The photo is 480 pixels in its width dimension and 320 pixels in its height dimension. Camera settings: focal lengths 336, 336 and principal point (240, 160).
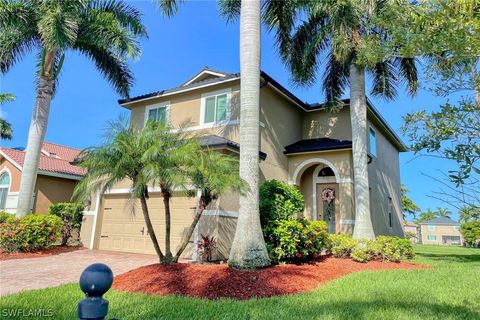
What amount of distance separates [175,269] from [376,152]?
15318 millimetres

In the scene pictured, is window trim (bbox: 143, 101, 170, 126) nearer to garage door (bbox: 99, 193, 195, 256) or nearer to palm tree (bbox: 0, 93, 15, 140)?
garage door (bbox: 99, 193, 195, 256)

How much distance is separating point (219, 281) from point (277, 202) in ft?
14.6

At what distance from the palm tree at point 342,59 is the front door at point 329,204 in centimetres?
326

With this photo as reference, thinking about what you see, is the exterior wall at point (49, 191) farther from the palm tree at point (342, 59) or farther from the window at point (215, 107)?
the palm tree at point (342, 59)

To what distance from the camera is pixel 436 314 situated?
18.1ft

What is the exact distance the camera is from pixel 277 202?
11.5 meters

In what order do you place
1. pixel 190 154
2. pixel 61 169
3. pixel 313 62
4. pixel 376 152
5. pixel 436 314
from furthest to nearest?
pixel 61 169, pixel 376 152, pixel 313 62, pixel 190 154, pixel 436 314

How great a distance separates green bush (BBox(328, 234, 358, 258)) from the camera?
516 inches

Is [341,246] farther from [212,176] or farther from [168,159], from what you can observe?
[168,159]

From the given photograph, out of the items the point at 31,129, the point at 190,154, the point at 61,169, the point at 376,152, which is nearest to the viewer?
the point at 190,154

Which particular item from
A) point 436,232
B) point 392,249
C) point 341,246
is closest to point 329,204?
point 341,246

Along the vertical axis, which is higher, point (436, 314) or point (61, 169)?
point (61, 169)

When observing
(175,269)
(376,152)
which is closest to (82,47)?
(175,269)

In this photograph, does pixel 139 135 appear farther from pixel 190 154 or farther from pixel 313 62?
pixel 313 62
